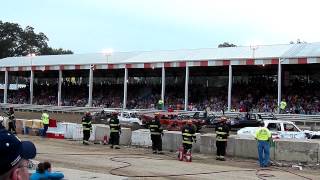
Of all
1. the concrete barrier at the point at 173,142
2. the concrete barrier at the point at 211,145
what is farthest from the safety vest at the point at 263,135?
the concrete barrier at the point at 173,142

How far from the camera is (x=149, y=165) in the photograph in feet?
58.6

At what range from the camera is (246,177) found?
15570mm

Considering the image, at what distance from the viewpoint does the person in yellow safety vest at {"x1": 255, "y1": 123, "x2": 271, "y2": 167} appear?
18781mm

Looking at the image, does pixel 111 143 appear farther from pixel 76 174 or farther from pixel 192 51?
pixel 192 51

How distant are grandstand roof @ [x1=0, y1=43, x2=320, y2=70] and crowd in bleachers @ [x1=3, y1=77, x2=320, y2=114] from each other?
3.85m

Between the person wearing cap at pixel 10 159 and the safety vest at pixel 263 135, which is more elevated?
the person wearing cap at pixel 10 159

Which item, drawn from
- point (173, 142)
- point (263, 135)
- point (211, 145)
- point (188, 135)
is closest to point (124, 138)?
point (173, 142)

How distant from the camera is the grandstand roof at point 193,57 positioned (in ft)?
134

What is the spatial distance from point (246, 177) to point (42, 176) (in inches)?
378

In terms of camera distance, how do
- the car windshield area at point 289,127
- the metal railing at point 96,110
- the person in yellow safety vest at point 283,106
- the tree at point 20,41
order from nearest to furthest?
the car windshield area at point 289,127
the metal railing at point 96,110
the person in yellow safety vest at point 283,106
the tree at point 20,41

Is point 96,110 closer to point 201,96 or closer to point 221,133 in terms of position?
point 201,96

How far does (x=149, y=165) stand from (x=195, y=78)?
138 feet

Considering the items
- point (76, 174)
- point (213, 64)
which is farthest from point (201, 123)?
point (76, 174)

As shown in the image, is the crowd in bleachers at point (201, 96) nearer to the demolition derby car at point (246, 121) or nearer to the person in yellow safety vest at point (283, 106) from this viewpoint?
the person in yellow safety vest at point (283, 106)
